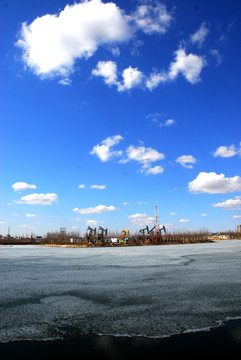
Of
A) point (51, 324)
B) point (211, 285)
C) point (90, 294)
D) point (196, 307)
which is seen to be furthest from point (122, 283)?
point (51, 324)

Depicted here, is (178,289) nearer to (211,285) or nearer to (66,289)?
(211,285)

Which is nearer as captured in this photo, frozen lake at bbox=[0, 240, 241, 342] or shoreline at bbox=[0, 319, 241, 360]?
shoreline at bbox=[0, 319, 241, 360]

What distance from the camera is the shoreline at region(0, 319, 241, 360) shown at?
194 cm

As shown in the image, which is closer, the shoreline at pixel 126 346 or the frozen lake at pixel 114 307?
the shoreline at pixel 126 346

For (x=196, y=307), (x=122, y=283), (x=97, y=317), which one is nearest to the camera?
(x=97, y=317)

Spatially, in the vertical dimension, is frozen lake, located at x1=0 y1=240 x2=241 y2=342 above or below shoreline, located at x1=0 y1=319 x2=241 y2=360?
below

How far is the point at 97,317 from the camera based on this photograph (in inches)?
110

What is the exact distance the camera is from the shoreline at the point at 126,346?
76.4 inches

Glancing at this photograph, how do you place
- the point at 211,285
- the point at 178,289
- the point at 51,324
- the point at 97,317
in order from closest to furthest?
the point at 51,324
the point at 97,317
the point at 178,289
the point at 211,285

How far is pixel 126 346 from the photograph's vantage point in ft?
6.73

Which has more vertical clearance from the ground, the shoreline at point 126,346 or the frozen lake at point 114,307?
the shoreline at point 126,346

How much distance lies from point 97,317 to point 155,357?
1.07 metres

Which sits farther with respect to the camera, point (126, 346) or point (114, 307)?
point (114, 307)

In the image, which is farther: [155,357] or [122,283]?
[122,283]
